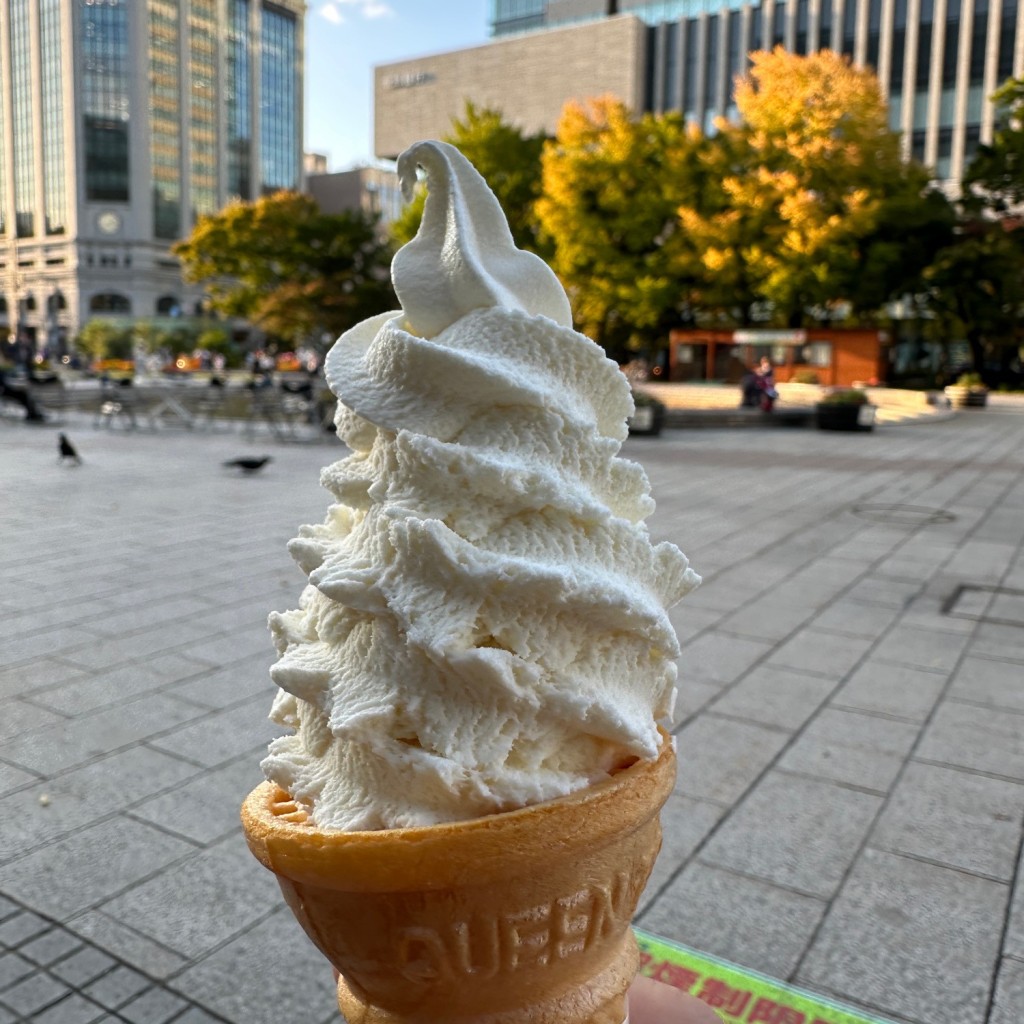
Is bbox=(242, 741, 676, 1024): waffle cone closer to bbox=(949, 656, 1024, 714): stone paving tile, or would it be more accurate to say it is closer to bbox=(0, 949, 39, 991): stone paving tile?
bbox=(0, 949, 39, 991): stone paving tile

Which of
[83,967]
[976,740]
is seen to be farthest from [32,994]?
[976,740]

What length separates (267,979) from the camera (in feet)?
8.14

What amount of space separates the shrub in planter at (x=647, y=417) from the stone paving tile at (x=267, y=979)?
1661cm

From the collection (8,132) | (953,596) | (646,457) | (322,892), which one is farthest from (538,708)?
(8,132)

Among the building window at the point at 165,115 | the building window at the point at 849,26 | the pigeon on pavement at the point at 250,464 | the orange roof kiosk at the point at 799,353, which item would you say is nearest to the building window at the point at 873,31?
the building window at the point at 849,26

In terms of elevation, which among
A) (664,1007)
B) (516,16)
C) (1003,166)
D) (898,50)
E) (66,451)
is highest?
(516,16)

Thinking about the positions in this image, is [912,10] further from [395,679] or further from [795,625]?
[395,679]

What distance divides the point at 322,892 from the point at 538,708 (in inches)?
16.3

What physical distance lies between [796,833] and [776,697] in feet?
4.59

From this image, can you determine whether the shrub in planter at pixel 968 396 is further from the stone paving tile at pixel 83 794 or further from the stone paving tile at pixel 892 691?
the stone paving tile at pixel 83 794

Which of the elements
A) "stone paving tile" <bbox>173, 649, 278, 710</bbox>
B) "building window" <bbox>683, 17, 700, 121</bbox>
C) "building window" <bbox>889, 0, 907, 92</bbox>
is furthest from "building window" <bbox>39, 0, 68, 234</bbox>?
"stone paving tile" <bbox>173, 649, 278, 710</bbox>

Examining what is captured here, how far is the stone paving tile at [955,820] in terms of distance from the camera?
3123 millimetres

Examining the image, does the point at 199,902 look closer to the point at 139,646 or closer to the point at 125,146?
the point at 139,646

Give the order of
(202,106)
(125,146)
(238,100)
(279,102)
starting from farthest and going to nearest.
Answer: (279,102), (238,100), (202,106), (125,146)
